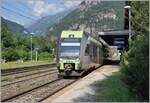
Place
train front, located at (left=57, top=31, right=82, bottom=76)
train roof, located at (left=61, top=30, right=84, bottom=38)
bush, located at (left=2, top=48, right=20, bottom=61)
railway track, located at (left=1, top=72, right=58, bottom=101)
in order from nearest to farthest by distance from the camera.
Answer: railway track, located at (left=1, top=72, right=58, bottom=101) → train front, located at (left=57, top=31, right=82, bottom=76) → train roof, located at (left=61, top=30, right=84, bottom=38) → bush, located at (left=2, top=48, right=20, bottom=61)

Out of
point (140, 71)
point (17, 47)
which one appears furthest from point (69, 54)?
point (17, 47)

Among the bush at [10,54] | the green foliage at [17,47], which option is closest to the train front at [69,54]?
the green foliage at [17,47]

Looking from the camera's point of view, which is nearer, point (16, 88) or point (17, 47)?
point (16, 88)

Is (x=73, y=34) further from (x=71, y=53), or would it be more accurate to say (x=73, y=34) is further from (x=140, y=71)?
(x=140, y=71)

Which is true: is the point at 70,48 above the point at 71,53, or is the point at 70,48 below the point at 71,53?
above

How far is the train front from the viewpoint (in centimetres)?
2931

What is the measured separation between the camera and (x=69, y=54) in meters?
29.6

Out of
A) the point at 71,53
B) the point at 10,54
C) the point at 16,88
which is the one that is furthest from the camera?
the point at 10,54

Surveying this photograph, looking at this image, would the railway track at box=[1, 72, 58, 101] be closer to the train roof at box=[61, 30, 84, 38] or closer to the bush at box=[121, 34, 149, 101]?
the train roof at box=[61, 30, 84, 38]

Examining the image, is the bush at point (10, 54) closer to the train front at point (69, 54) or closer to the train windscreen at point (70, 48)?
the train front at point (69, 54)

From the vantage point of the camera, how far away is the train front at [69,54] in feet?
96.2

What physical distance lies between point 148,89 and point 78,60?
16095mm

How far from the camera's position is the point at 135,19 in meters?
25.1

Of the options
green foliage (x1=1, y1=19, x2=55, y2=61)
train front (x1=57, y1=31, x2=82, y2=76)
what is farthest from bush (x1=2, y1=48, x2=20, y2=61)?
train front (x1=57, y1=31, x2=82, y2=76)
